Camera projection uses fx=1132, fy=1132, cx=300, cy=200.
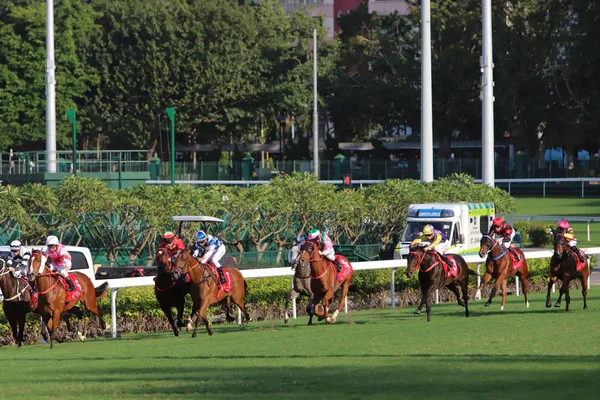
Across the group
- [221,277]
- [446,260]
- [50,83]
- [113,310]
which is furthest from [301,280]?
[50,83]

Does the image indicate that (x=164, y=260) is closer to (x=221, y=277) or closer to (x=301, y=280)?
(x=221, y=277)

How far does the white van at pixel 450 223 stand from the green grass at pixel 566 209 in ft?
37.2

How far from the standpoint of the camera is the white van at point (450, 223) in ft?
97.0

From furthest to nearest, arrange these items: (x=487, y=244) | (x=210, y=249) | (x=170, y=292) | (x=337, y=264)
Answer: (x=487, y=244)
(x=337, y=264)
(x=210, y=249)
(x=170, y=292)

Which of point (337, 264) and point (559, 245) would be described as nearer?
point (337, 264)

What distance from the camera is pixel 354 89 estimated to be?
237 feet

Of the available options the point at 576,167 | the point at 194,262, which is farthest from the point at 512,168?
the point at 194,262

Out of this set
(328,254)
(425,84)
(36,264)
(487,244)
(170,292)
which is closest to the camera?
(36,264)

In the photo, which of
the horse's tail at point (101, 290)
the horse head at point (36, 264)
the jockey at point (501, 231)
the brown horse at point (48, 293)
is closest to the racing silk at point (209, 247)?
the horse's tail at point (101, 290)

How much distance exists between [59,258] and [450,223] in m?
14.7

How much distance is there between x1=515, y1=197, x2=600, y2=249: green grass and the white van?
11.3 m

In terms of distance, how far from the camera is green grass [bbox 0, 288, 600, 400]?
10.7 metres

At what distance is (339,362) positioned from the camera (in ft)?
42.4

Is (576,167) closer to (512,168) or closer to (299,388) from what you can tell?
(512,168)
